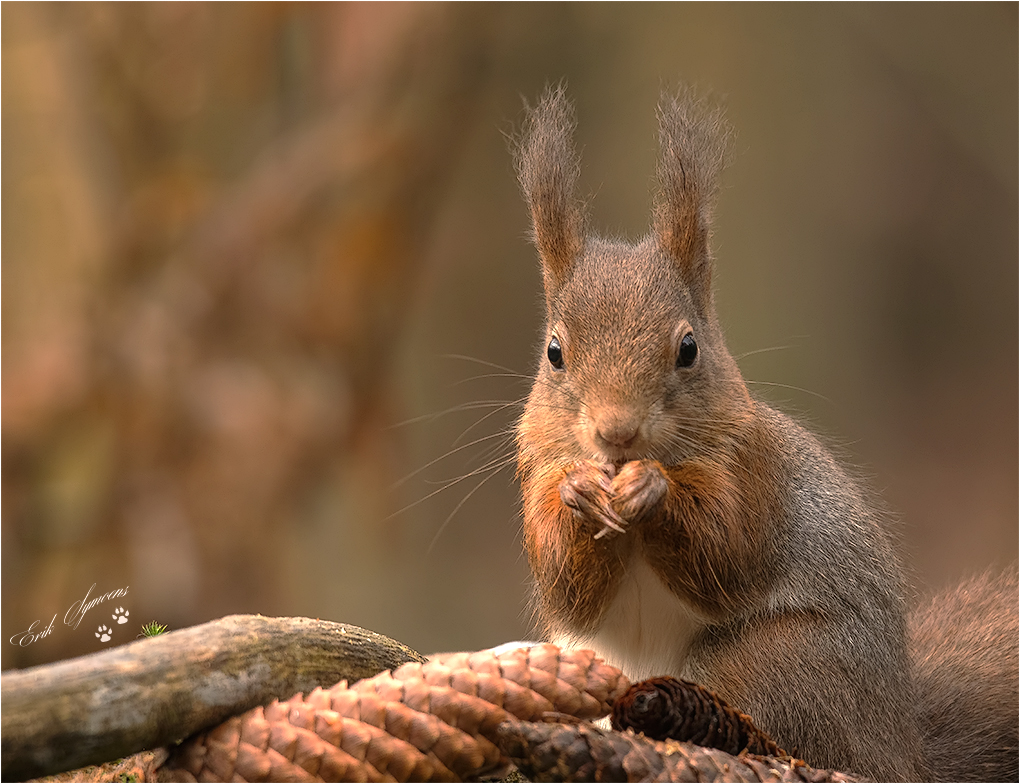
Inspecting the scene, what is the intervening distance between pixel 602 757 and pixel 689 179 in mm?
964

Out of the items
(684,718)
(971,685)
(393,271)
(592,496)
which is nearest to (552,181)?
(592,496)

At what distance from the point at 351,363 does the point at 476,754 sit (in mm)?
2548

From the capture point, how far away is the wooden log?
33.9 inches

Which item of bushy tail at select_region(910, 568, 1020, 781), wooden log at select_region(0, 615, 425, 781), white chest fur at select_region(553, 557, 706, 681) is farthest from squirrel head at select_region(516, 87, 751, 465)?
bushy tail at select_region(910, 568, 1020, 781)

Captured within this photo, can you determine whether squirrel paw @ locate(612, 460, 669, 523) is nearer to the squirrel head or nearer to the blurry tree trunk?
the squirrel head

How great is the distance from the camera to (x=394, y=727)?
95cm

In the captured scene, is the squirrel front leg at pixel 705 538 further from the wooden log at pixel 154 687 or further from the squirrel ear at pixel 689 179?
the wooden log at pixel 154 687

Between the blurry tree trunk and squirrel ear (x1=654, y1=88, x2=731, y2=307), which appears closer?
squirrel ear (x1=654, y1=88, x2=731, y2=307)

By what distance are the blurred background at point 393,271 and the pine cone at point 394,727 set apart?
1776 millimetres

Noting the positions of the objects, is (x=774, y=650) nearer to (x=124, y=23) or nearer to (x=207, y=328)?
(x=207, y=328)

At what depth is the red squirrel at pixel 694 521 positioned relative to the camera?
1.40 metres

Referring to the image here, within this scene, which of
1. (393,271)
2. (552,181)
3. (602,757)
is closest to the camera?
(602,757)

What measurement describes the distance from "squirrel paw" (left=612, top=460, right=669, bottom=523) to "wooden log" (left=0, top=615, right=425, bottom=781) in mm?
414

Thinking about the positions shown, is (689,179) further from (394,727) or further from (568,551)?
(394,727)
